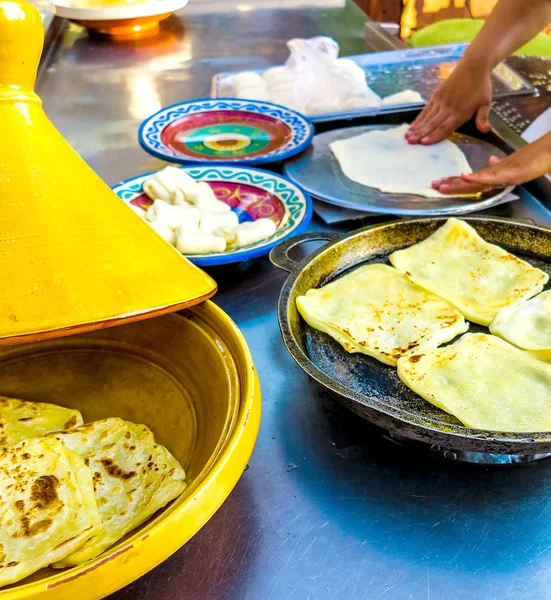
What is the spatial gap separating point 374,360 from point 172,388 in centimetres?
43

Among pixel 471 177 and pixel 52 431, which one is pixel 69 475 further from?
pixel 471 177

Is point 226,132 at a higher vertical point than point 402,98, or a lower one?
lower

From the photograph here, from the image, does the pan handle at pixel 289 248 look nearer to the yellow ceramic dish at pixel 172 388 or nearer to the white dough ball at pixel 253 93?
the yellow ceramic dish at pixel 172 388

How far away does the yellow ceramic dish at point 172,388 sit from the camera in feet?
2.30

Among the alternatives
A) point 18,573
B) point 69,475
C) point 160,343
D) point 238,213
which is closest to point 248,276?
point 238,213

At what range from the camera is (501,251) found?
1459mm

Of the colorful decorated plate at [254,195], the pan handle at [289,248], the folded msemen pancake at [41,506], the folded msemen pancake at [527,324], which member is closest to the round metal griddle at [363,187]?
the colorful decorated plate at [254,195]

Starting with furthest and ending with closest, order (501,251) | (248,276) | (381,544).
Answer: (248,276) < (501,251) < (381,544)

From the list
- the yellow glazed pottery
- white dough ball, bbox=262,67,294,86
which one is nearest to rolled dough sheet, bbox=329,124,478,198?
white dough ball, bbox=262,67,294,86

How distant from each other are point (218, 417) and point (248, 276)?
0.77m

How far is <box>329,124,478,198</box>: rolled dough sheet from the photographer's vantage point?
6.29ft

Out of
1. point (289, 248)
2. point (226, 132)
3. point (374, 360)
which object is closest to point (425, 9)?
point (226, 132)

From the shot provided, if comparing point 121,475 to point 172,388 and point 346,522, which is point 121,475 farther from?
Answer: point 346,522

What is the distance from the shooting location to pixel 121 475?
0.83m
